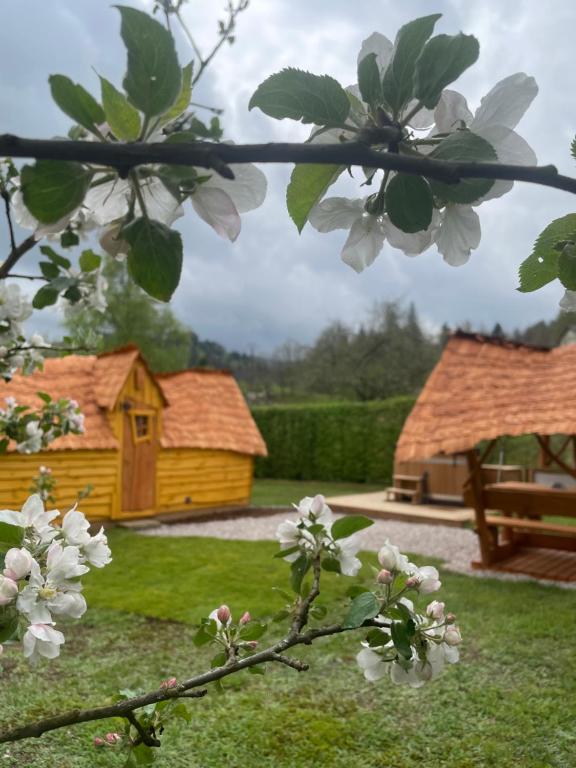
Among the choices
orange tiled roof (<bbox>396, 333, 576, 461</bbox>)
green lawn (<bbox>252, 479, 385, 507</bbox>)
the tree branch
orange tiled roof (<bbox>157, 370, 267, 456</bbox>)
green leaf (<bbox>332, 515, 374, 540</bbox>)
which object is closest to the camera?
the tree branch

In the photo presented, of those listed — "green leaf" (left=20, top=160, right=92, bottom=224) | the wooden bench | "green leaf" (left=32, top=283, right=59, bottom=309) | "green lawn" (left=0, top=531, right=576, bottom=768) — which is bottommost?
"green lawn" (left=0, top=531, right=576, bottom=768)

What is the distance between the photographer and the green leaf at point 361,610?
0.96 m

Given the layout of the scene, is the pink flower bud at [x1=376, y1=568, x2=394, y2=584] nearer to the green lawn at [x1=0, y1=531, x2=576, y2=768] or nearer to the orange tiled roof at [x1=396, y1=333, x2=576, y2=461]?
the green lawn at [x1=0, y1=531, x2=576, y2=768]

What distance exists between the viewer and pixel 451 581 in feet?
20.5

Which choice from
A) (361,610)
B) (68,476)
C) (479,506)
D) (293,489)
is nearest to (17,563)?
(361,610)

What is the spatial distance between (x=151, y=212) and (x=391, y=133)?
15cm

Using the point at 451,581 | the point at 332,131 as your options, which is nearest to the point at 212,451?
the point at 451,581

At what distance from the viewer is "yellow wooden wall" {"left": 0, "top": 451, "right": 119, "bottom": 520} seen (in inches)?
334

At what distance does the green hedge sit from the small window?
7605 mm

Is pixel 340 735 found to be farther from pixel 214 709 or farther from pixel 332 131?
→ pixel 332 131

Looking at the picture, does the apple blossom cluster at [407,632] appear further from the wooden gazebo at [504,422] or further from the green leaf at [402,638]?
the wooden gazebo at [504,422]

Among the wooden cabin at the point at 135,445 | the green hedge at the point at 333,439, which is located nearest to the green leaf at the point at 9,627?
the wooden cabin at the point at 135,445

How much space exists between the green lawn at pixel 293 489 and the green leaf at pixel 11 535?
1242 cm

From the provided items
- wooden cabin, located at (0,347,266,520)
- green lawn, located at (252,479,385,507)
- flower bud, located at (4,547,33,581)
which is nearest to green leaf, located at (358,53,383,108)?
flower bud, located at (4,547,33,581)
